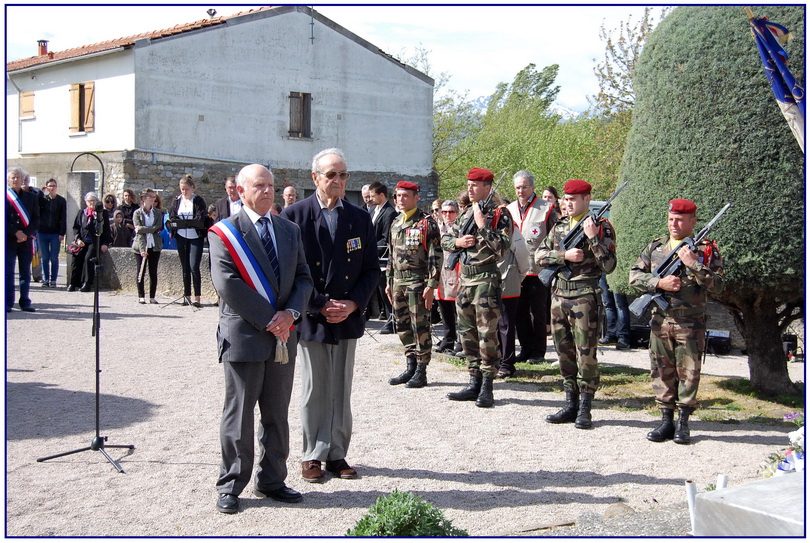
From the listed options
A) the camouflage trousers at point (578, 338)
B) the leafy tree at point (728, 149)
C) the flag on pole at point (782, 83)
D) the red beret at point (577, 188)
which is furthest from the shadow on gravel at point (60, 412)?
the flag on pole at point (782, 83)

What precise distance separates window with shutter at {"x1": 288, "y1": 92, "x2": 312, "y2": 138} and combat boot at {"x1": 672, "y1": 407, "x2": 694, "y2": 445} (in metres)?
25.7

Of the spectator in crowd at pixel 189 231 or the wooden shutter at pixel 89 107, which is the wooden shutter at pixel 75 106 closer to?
the wooden shutter at pixel 89 107

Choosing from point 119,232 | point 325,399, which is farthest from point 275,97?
point 325,399

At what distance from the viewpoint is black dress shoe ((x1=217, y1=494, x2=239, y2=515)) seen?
17.1 feet

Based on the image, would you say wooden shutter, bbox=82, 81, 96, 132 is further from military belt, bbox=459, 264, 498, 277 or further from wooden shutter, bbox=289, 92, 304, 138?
military belt, bbox=459, 264, 498, 277

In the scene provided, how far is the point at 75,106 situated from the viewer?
29484 millimetres

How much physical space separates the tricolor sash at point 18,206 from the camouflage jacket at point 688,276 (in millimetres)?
9210

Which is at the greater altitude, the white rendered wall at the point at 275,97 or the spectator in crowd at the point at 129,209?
the white rendered wall at the point at 275,97

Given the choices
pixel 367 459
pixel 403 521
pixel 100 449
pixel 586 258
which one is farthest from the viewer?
pixel 586 258

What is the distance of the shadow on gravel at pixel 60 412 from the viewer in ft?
23.0

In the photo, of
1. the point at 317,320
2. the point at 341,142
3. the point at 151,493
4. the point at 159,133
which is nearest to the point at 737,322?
the point at 317,320

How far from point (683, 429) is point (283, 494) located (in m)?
3.45

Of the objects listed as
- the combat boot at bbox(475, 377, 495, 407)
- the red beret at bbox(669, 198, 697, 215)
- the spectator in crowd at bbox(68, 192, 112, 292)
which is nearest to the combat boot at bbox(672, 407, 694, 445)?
the red beret at bbox(669, 198, 697, 215)

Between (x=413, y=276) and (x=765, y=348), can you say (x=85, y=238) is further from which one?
(x=765, y=348)
